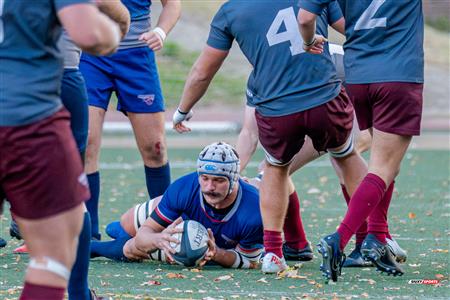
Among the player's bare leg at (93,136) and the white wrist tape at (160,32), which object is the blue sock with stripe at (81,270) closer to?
the white wrist tape at (160,32)

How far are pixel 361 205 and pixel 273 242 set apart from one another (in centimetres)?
75

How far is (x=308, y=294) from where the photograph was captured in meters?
5.57

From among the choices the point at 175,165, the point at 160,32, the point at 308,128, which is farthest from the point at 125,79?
the point at 175,165

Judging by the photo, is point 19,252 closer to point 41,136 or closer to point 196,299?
point 196,299

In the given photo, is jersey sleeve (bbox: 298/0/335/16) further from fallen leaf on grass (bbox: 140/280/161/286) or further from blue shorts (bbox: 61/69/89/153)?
fallen leaf on grass (bbox: 140/280/161/286)

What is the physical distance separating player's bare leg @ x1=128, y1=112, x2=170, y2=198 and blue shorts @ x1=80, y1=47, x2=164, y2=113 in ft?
0.23

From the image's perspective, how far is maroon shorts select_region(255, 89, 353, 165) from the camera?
6.25 meters

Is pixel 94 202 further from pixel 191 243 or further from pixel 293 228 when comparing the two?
pixel 293 228

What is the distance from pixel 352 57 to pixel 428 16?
23726 mm

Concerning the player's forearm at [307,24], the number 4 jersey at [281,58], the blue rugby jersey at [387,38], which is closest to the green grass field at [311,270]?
the number 4 jersey at [281,58]

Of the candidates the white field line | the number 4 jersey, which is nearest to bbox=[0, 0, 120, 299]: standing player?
the number 4 jersey

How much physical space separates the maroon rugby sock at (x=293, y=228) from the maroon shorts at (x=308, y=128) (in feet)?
2.29

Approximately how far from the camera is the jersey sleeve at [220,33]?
640 cm

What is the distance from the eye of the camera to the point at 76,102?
188 inches
